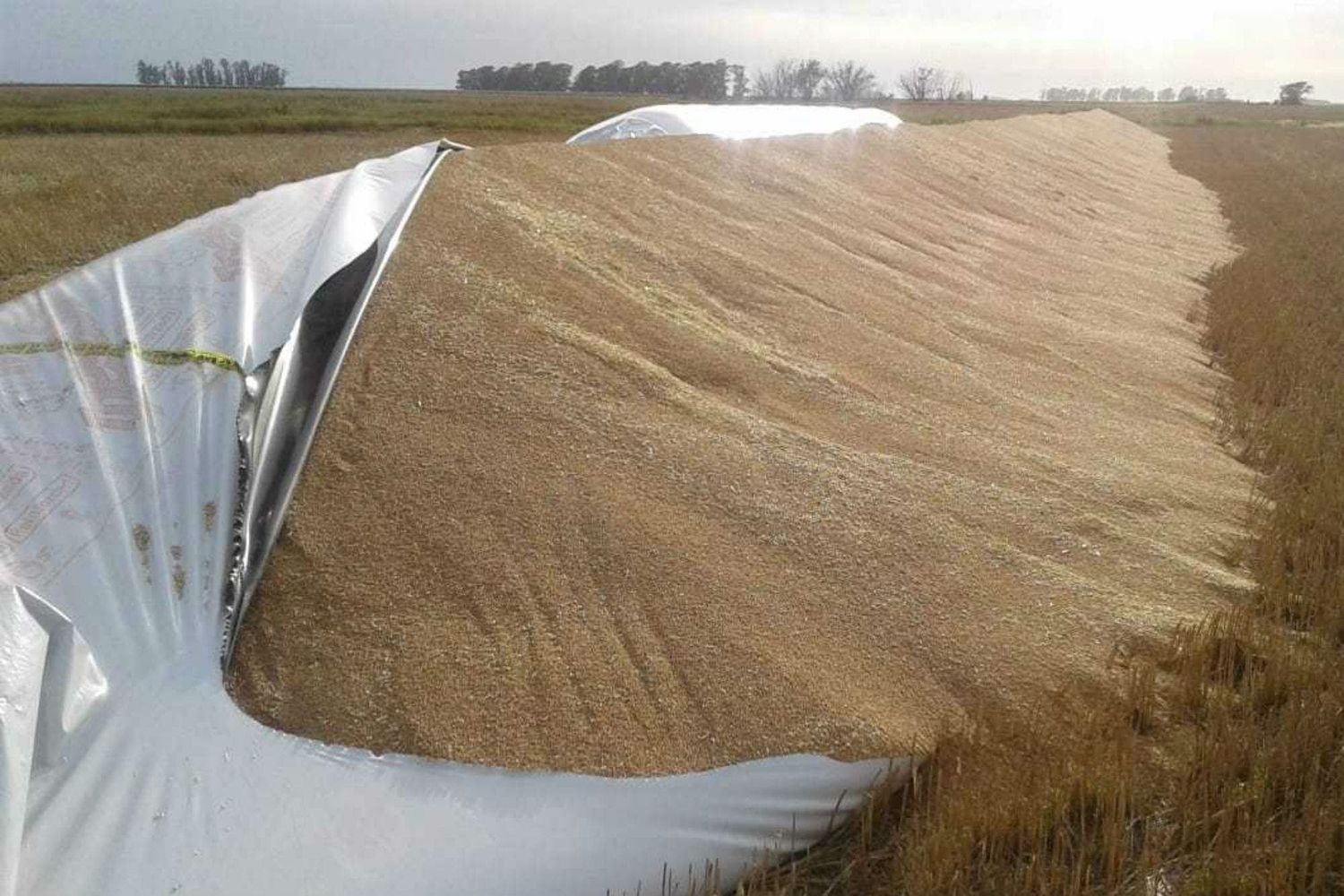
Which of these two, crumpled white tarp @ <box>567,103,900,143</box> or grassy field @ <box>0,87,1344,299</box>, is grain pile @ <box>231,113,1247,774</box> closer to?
crumpled white tarp @ <box>567,103,900,143</box>

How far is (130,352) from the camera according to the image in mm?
2613

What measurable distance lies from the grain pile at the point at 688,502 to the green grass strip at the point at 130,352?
1.11ft

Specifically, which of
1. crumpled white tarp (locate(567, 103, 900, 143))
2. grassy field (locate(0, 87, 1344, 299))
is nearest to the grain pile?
crumpled white tarp (locate(567, 103, 900, 143))

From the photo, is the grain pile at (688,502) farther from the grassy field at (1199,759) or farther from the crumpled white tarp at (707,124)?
the crumpled white tarp at (707,124)

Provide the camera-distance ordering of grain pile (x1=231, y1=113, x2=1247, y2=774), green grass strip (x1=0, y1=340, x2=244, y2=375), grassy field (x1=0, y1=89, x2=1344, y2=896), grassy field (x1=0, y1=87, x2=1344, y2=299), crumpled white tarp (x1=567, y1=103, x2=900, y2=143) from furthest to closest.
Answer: grassy field (x1=0, y1=87, x2=1344, y2=299) → crumpled white tarp (x1=567, y1=103, x2=900, y2=143) → green grass strip (x1=0, y1=340, x2=244, y2=375) → grain pile (x1=231, y1=113, x2=1247, y2=774) → grassy field (x1=0, y1=89, x2=1344, y2=896)

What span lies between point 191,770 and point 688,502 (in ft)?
4.02

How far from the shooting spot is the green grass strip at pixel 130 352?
2.54 metres

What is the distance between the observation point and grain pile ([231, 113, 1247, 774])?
197 centimetres

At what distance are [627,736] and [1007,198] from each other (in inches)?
264

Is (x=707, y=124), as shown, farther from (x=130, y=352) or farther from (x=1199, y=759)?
(x=1199, y=759)

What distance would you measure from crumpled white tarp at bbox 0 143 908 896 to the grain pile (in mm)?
72

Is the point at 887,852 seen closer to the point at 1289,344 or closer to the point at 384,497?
the point at 384,497

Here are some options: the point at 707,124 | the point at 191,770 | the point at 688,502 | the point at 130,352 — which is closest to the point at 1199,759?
the point at 688,502

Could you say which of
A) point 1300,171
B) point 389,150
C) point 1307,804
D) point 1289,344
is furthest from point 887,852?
point 1300,171
